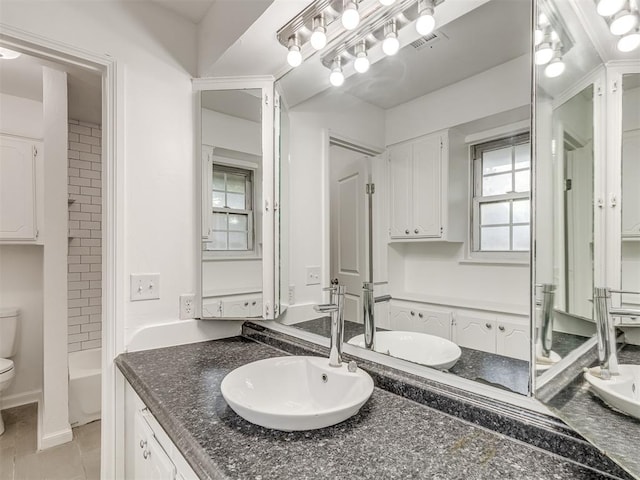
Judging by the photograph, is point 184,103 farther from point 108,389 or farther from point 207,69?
point 108,389

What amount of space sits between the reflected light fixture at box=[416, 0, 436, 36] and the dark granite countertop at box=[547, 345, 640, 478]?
1.00 metres

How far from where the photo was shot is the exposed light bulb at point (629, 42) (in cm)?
50

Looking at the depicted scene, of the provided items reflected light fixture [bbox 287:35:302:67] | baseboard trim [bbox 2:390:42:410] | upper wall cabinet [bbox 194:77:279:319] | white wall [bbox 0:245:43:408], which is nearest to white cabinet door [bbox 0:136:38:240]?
white wall [bbox 0:245:43:408]

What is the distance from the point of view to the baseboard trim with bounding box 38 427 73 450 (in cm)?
218

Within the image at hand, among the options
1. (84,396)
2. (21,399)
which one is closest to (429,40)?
(84,396)

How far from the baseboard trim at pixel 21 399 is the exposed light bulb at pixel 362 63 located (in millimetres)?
3222

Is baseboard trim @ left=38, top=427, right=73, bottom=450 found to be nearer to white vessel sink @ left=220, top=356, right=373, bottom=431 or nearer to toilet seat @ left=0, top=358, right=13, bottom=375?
toilet seat @ left=0, top=358, right=13, bottom=375

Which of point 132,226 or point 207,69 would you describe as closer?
point 132,226

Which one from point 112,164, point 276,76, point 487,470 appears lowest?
point 487,470

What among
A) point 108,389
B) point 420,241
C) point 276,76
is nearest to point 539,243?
point 420,241

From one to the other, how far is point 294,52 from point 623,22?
109cm

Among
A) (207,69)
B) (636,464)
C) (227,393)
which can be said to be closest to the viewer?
(636,464)

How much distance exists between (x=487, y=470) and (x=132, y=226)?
152cm

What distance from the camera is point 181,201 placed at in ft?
5.45
